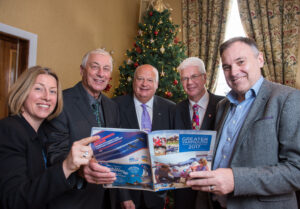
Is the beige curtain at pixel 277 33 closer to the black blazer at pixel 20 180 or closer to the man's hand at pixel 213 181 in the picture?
the man's hand at pixel 213 181

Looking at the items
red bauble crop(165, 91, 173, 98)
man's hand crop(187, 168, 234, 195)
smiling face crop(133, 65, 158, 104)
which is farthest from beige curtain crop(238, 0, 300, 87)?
man's hand crop(187, 168, 234, 195)

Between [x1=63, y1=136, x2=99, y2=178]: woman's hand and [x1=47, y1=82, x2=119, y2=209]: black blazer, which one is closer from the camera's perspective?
[x1=63, y1=136, x2=99, y2=178]: woman's hand

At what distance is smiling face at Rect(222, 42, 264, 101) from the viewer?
1.54m

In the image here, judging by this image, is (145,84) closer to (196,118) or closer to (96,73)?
(96,73)

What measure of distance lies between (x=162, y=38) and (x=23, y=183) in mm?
3965

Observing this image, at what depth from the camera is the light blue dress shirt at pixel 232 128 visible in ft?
5.00

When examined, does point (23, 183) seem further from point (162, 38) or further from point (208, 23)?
point (208, 23)

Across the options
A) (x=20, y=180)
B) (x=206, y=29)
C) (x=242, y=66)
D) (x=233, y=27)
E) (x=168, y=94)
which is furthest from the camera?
(x=206, y=29)

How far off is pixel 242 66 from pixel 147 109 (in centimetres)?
164

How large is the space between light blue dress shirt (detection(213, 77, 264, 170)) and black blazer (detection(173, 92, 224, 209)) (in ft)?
2.24

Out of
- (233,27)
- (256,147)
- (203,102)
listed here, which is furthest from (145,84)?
(233,27)

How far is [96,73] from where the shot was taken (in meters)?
2.46

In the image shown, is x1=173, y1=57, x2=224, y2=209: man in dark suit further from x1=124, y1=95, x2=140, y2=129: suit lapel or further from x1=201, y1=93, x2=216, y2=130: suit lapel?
x1=124, y1=95, x2=140, y2=129: suit lapel

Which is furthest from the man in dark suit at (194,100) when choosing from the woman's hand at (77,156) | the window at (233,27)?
the window at (233,27)
